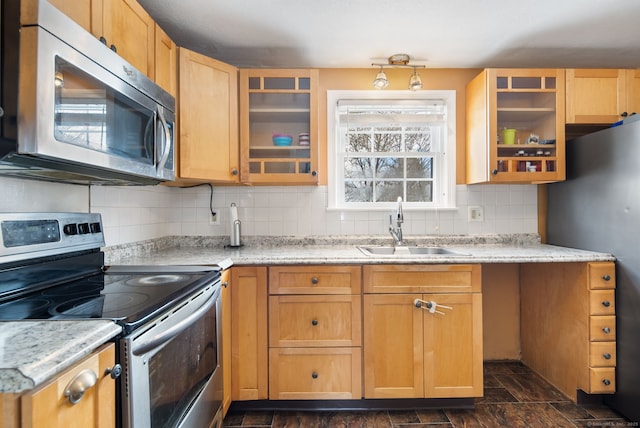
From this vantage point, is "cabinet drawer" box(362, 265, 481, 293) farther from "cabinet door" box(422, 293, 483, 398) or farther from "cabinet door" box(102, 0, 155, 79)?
"cabinet door" box(102, 0, 155, 79)

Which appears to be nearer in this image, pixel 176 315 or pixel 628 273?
pixel 176 315

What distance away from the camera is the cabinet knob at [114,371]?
79 centimetres

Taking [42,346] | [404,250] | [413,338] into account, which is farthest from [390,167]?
[42,346]

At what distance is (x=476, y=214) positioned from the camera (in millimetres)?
2463

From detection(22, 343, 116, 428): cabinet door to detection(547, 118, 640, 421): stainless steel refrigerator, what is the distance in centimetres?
240

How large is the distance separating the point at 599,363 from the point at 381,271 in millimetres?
1353

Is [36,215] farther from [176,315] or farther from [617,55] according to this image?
[617,55]

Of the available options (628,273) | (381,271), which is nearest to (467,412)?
(381,271)

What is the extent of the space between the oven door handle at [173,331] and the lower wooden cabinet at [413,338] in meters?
0.88

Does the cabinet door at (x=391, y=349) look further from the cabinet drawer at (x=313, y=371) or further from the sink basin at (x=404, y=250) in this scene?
the sink basin at (x=404, y=250)

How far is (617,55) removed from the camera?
2.25 m

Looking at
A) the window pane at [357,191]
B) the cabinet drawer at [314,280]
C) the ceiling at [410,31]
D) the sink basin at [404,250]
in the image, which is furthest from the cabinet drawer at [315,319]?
the ceiling at [410,31]

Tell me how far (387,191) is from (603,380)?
1.72 metres

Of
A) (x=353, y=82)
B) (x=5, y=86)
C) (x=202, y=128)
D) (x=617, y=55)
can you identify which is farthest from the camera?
(x=353, y=82)
